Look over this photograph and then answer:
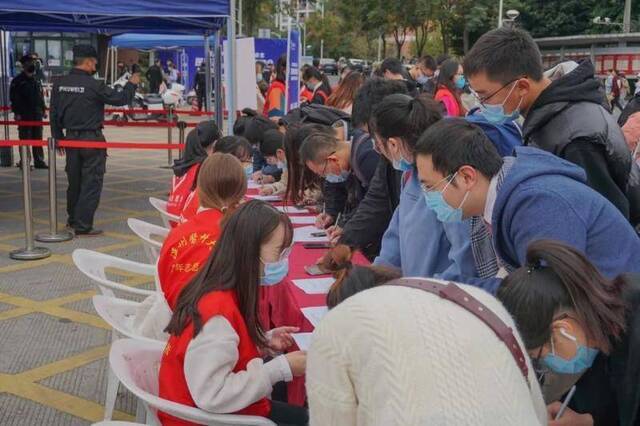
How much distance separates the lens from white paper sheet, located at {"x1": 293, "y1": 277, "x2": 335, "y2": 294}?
11.0 ft

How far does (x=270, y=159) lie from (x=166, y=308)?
3547 mm

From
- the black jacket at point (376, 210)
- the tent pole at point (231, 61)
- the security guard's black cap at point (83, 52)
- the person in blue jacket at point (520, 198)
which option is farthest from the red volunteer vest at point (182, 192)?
the person in blue jacket at point (520, 198)

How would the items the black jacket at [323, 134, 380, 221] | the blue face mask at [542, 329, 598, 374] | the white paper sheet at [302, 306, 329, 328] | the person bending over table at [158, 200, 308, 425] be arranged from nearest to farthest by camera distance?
the blue face mask at [542, 329, 598, 374]
the person bending over table at [158, 200, 308, 425]
the white paper sheet at [302, 306, 329, 328]
the black jacket at [323, 134, 380, 221]

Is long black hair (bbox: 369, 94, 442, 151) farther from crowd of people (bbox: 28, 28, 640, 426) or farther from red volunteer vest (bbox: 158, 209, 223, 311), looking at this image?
red volunteer vest (bbox: 158, 209, 223, 311)

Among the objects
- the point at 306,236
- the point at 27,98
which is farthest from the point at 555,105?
the point at 27,98

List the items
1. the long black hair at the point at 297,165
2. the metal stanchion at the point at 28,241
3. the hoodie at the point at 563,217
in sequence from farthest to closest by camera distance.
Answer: the metal stanchion at the point at 28,241, the long black hair at the point at 297,165, the hoodie at the point at 563,217

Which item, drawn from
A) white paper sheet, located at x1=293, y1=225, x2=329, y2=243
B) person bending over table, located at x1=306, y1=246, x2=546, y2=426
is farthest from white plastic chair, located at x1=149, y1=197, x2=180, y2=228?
person bending over table, located at x1=306, y1=246, x2=546, y2=426

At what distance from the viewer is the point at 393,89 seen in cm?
416

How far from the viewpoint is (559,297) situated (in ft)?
5.45

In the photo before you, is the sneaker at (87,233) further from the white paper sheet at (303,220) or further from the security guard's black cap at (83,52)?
the white paper sheet at (303,220)

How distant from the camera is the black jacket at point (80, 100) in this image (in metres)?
7.46

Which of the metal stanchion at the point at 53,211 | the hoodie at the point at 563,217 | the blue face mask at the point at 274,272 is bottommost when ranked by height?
the metal stanchion at the point at 53,211

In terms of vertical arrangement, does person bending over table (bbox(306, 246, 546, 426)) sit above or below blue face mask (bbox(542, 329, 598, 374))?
above

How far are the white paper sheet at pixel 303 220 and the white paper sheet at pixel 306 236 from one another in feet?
0.58
